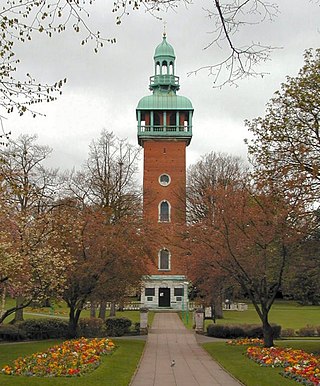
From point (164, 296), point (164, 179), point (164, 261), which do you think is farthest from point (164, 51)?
point (164, 296)

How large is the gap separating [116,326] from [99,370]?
15.7 meters

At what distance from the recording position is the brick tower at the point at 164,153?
60000 millimetres

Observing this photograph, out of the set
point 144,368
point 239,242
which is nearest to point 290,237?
point 239,242

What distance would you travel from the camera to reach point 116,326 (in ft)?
104

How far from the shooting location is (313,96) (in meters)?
20.3

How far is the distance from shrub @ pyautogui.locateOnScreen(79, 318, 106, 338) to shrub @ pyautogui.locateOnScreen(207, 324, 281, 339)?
6163 millimetres

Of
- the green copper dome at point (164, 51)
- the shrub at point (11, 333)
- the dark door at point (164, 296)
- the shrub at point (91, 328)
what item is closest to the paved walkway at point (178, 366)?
the shrub at point (91, 328)

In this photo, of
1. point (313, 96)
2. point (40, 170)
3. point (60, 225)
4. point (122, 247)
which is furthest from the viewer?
point (40, 170)

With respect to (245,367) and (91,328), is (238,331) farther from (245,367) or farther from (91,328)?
(245,367)

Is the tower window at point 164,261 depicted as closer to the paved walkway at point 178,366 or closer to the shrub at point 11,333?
the paved walkway at point 178,366

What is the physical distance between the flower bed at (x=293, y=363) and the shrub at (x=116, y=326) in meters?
11.9

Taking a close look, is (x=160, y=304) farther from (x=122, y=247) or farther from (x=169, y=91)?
(x=122, y=247)

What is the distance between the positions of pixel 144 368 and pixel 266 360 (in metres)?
3.69

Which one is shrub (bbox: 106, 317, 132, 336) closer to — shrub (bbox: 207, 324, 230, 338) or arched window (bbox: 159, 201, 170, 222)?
shrub (bbox: 207, 324, 230, 338)
